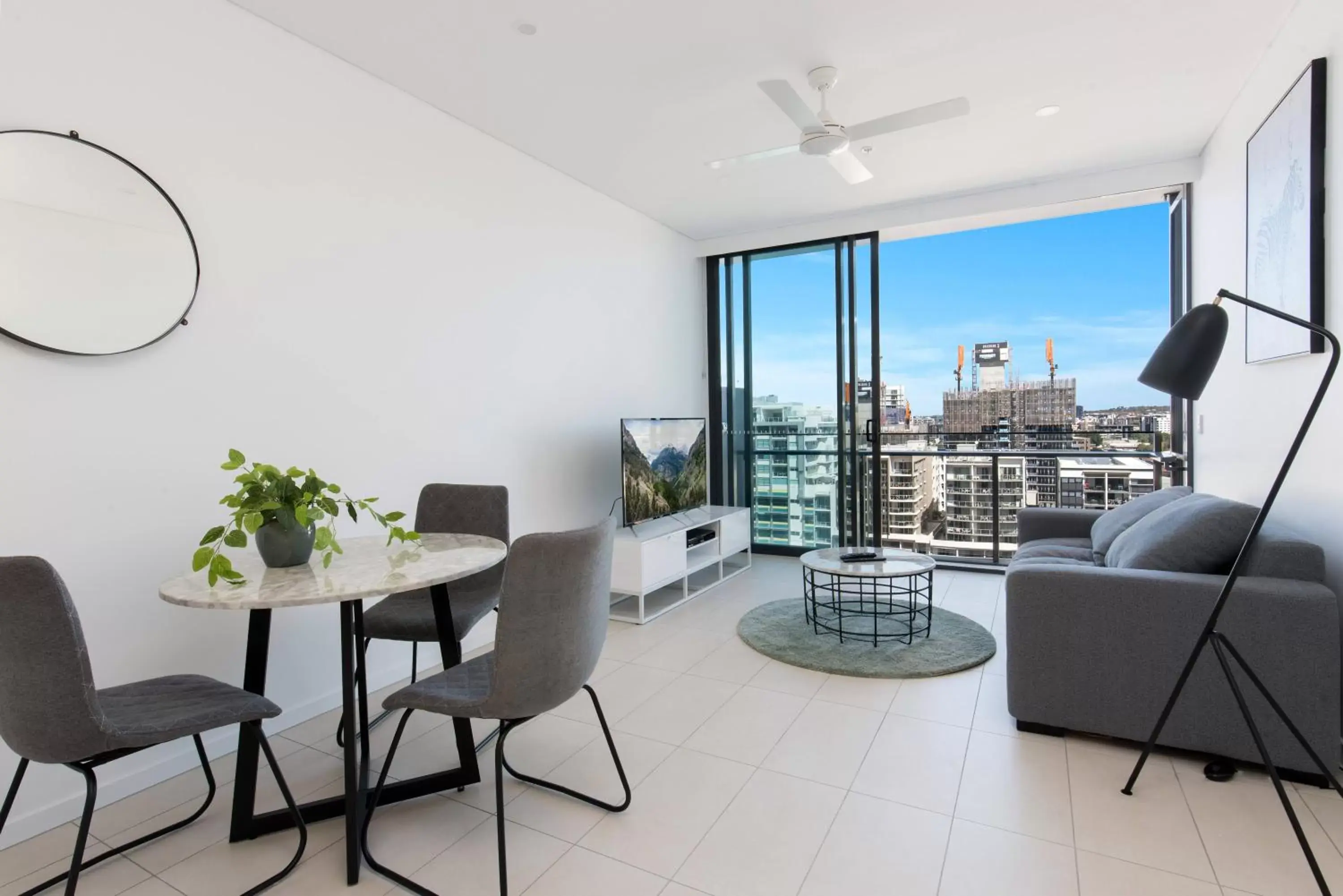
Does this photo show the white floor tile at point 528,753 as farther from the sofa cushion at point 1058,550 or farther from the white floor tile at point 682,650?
the sofa cushion at point 1058,550

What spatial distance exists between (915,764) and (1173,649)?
3.00 feet

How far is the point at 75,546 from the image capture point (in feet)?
6.66

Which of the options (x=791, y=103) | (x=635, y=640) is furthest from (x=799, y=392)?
(x=791, y=103)

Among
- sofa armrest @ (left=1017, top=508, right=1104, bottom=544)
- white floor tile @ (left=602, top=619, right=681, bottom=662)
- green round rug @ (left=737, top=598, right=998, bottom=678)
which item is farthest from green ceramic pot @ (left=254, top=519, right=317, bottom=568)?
sofa armrest @ (left=1017, top=508, right=1104, bottom=544)

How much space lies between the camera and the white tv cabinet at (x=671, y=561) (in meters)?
3.91

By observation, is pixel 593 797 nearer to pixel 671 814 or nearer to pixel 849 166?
pixel 671 814

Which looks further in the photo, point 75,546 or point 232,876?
point 75,546

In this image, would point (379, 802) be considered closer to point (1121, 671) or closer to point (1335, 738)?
point (1121, 671)

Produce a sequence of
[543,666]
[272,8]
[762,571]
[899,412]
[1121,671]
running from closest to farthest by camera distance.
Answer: [543,666], [1121,671], [272,8], [762,571], [899,412]

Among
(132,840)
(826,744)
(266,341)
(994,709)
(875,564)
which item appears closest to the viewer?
(132,840)

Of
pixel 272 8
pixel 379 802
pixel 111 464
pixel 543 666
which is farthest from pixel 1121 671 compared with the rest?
pixel 272 8

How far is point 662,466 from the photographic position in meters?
4.40

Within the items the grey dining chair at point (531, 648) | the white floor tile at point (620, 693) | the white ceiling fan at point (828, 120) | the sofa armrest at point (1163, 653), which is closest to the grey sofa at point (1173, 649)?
the sofa armrest at point (1163, 653)

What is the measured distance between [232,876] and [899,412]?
524 cm
